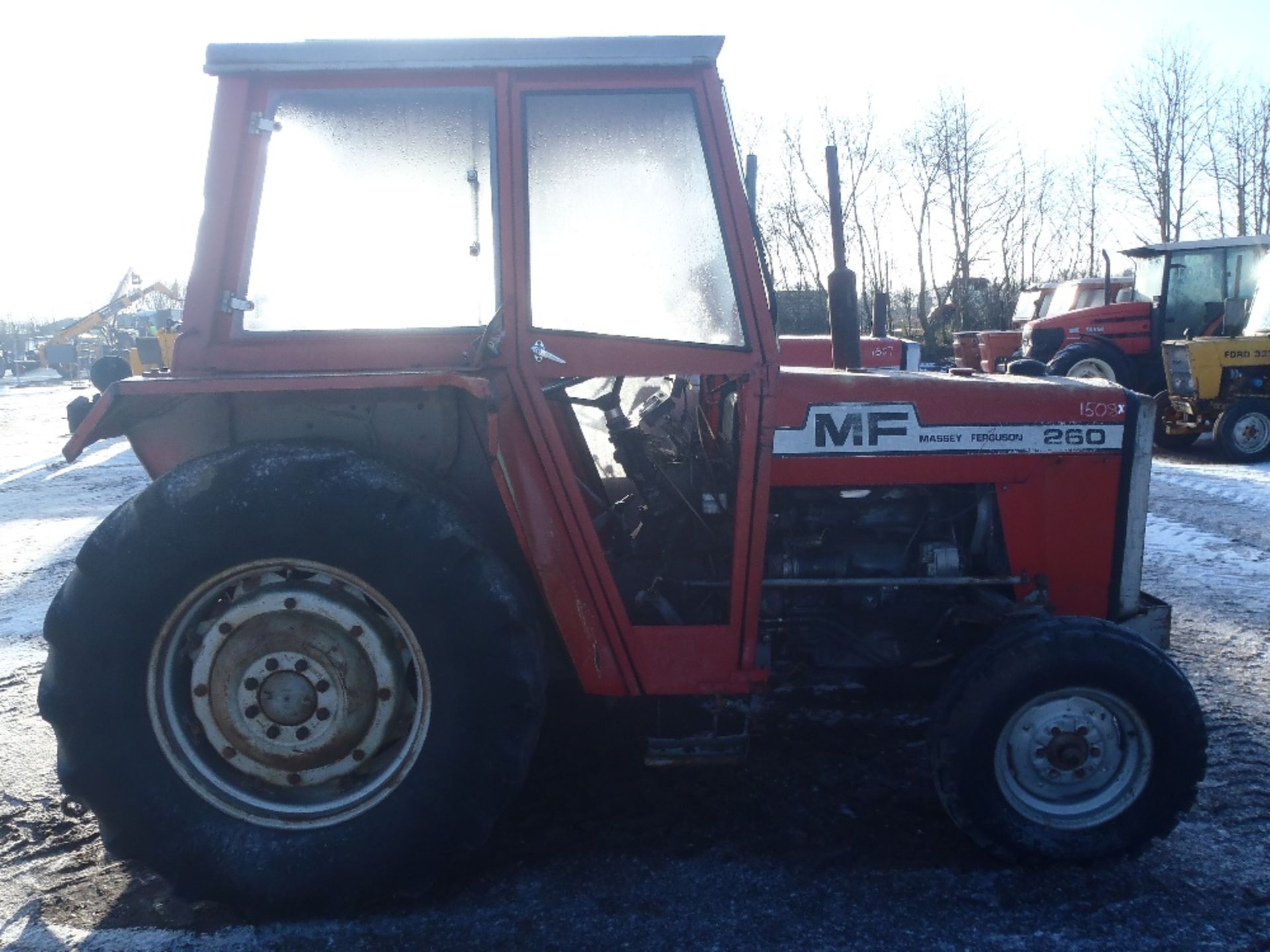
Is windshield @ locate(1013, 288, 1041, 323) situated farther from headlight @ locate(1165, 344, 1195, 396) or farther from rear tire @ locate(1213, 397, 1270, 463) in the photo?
rear tire @ locate(1213, 397, 1270, 463)

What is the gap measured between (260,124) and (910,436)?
2.20 m

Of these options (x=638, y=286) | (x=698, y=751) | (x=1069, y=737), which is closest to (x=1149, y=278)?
(x=1069, y=737)

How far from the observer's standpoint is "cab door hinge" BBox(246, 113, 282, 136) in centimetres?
288

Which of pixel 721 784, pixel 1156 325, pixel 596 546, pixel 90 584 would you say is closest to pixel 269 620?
pixel 90 584

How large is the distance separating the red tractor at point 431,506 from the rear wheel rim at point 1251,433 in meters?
10.3

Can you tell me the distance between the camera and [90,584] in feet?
8.81

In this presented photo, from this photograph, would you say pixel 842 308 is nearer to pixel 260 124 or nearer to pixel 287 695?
pixel 260 124

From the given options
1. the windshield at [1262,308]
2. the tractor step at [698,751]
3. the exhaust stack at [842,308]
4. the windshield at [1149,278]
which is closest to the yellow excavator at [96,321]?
the windshield at [1149,278]

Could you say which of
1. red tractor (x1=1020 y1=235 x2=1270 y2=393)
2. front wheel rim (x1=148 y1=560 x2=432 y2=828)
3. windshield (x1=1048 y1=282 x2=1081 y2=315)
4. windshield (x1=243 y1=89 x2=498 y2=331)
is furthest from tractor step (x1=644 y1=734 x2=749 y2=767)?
windshield (x1=1048 y1=282 x2=1081 y2=315)

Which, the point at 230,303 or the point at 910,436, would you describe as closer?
the point at 230,303

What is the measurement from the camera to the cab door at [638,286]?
2.92 meters

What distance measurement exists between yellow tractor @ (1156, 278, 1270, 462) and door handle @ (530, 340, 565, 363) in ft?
34.9

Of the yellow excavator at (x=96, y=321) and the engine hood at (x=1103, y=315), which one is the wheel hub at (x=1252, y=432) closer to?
the engine hood at (x=1103, y=315)

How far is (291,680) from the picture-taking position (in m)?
2.87
